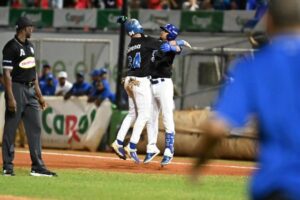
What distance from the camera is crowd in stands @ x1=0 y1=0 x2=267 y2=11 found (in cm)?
2573

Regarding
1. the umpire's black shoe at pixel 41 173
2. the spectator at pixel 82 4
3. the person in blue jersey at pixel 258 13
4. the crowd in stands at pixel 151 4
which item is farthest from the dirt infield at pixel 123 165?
the spectator at pixel 82 4

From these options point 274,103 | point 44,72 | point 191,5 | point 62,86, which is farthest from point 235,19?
point 274,103

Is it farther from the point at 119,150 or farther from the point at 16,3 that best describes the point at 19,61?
the point at 16,3

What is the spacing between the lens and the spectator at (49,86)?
23.7 m

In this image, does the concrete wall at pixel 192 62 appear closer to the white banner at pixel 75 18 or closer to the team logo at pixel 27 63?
the white banner at pixel 75 18

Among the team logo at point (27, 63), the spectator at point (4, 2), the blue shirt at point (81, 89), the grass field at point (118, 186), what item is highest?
the team logo at point (27, 63)

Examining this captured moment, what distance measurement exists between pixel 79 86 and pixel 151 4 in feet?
16.6

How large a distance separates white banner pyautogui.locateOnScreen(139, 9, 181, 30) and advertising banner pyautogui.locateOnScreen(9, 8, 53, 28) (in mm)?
3270

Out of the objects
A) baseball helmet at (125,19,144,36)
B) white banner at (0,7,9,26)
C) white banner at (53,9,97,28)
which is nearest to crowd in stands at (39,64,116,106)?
white banner at (53,9,97,28)

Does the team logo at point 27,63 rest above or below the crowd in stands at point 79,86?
above

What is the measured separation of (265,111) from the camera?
4418 mm

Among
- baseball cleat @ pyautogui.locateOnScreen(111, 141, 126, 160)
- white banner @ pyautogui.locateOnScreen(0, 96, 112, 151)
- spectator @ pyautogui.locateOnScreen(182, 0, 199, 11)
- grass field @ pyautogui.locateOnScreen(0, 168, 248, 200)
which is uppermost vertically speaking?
spectator @ pyautogui.locateOnScreen(182, 0, 199, 11)

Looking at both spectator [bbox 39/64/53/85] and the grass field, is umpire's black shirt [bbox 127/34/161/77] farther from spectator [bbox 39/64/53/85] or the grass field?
spectator [bbox 39/64/53/85]

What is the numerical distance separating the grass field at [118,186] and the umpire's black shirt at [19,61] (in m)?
1.40
